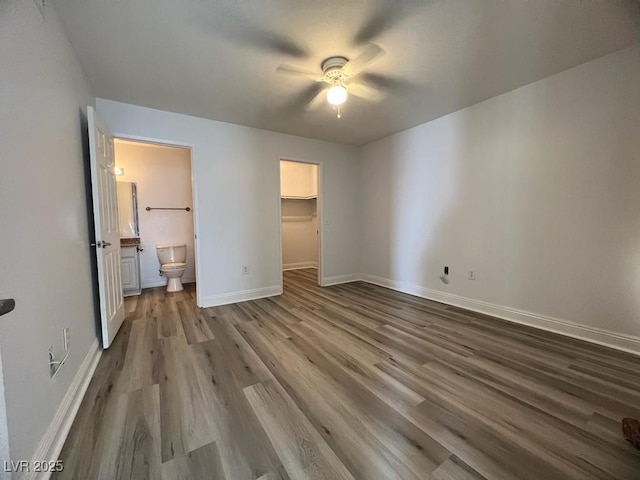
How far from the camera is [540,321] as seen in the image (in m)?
2.52

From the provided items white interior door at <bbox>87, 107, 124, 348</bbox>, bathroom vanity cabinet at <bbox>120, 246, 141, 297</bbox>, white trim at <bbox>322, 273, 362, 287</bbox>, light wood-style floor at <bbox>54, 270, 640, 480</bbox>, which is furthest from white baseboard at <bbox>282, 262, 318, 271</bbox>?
white interior door at <bbox>87, 107, 124, 348</bbox>

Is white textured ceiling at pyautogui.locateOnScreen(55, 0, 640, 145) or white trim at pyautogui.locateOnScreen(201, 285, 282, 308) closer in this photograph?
white textured ceiling at pyautogui.locateOnScreen(55, 0, 640, 145)

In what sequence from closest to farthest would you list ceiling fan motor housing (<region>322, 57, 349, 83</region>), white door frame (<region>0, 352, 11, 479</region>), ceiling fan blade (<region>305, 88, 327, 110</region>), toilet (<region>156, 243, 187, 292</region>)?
white door frame (<region>0, 352, 11, 479</region>) < ceiling fan motor housing (<region>322, 57, 349, 83</region>) < ceiling fan blade (<region>305, 88, 327, 110</region>) < toilet (<region>156, 243, 187, 292</region>)

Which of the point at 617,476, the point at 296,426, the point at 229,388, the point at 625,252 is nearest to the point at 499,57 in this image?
the point at 625,252

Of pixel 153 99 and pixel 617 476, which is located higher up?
pixel 153 99

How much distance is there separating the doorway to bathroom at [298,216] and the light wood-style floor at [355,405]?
3457 mm

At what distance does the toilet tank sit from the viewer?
13.7 ft

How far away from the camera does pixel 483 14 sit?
64.2 inches

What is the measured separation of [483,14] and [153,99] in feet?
9.78

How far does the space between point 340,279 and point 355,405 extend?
10.0 feet

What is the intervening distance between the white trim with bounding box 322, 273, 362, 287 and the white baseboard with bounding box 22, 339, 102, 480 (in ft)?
10.0

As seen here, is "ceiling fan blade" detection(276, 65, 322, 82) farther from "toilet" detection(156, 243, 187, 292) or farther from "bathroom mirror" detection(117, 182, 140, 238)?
"bathroom mirror" detection(117, 182, 140, 238)

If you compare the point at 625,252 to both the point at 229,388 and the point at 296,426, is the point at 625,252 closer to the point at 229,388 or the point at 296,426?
the point at 296,426

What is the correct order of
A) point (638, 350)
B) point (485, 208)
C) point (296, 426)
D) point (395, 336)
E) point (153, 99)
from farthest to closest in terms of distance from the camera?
point (485, 208) → point (153, 99) → point (395, 336) → point (638, 350) → point (296, 426)
